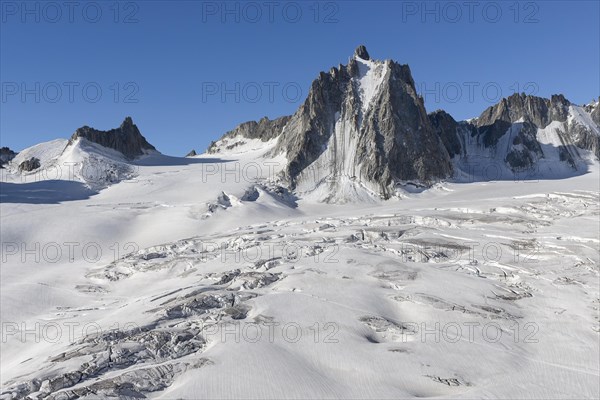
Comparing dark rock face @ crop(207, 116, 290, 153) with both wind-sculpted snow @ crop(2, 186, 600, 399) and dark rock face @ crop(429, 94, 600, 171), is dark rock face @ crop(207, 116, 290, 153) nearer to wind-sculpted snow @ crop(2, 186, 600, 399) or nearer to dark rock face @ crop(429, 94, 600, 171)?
dark rock face @ crop(429, 94, 600, 171)

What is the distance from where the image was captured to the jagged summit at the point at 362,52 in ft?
346

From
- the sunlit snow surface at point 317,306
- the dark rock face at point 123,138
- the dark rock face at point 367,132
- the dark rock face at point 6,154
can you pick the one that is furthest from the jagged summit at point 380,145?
the dark rock face at point 6,154

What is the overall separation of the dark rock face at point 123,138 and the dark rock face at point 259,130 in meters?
35.1

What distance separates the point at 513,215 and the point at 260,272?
31.6 meters

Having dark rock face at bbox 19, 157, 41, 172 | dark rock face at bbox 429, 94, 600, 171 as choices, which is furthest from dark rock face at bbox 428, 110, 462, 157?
dark rock face at bbox 19, 157, 41, 172

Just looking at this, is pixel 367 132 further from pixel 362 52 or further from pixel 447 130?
pixel 447 130

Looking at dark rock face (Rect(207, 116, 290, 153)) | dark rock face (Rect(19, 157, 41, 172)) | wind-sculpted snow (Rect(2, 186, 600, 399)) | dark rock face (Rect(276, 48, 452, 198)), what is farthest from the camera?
dark rock face (Rect(207, 116, 290, 153))

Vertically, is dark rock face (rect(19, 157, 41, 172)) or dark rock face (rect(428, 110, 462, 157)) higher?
dark rock face (rect(428, 110, 462, 157))

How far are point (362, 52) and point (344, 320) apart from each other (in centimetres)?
9465

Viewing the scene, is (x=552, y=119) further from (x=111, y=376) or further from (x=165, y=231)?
(x=111, y=376)

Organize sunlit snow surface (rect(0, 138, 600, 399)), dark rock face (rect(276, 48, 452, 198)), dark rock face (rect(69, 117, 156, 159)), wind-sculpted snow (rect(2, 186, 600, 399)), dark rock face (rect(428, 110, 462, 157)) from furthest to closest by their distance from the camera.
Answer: dark rock face (rect(428, 110, 462, 157)) → dark rock face (rect(69, 117, 156, 159)) → dark rock face (rect(276, 48, 452, 198)) → sunlit snow surface (rect(0, 138, 600, 399)) → wind-sculpted snow (rect(2, 186, 600, 399))

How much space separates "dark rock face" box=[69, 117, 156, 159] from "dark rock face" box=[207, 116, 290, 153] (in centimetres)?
3513

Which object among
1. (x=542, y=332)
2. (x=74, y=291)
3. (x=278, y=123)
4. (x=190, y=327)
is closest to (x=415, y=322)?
(x=542, y=332)

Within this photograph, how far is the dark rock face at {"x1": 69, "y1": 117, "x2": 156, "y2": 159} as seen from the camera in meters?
101
